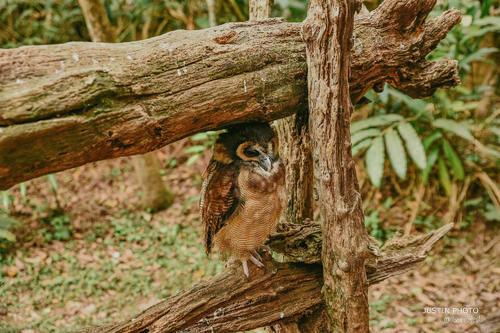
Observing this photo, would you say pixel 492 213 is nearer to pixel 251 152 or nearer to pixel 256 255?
pixel 256 255

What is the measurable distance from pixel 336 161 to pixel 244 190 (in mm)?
524

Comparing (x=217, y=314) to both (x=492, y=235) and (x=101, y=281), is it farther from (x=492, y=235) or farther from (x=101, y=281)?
(x=492, y=235)

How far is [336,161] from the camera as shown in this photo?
2.16 m

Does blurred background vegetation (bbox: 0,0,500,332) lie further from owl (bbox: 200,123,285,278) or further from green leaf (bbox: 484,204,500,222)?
owl (bbox: 200,123,285,278)

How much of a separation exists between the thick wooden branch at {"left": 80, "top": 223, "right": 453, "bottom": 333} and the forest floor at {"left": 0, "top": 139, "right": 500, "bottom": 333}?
1.50m

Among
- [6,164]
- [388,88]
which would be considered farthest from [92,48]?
[388,88]

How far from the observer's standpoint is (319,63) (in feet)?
6.79

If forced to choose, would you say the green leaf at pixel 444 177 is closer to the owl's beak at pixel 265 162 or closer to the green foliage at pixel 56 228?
the owl's beak at pixel 265 162

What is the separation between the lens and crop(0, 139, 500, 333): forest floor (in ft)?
12.7

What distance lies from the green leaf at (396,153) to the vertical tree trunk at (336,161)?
1.98 metres

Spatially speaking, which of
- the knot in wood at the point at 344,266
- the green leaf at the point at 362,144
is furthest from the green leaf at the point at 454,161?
the knot in wood at the point at 344,266

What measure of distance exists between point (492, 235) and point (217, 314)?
12.2 ft

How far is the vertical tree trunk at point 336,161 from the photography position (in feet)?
6.61

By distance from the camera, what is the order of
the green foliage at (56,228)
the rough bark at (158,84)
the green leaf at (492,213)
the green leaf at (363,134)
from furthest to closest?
1. the green foliage at (56,228)
2. the green leaf at (492,213)
3. the green leaf at (363,134)
4. the rough bark at (158,84)
